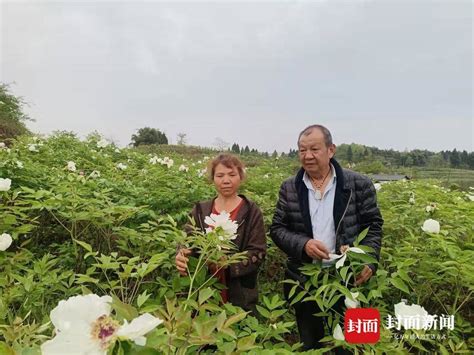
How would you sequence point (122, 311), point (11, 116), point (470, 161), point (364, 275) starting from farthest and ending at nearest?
point (470, 161)
point (11, 116)
point (364, 275)
point (122, 311)

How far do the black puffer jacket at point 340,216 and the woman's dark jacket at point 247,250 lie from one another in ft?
0.41

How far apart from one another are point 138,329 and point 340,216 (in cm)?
146

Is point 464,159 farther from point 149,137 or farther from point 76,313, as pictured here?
point 76,313

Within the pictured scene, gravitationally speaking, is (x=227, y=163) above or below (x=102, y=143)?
below

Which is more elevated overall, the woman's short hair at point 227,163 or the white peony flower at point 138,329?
the woman's short hair at point 227,163

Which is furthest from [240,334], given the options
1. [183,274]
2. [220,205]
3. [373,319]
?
[220,205]

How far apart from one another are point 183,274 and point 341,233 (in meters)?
0.75

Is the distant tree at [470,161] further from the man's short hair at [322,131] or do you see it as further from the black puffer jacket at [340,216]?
the man's short hair at [322,131]

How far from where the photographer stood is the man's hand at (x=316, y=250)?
1.75 metres

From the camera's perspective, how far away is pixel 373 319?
4.69 ft

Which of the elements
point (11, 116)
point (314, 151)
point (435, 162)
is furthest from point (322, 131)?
point (435, 162)

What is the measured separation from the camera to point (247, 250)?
1906 millimetres

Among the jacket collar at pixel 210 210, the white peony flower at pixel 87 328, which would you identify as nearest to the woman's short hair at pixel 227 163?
the jacket collar at pixel 210 210

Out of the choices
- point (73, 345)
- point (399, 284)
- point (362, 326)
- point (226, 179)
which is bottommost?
point (362, 326)
